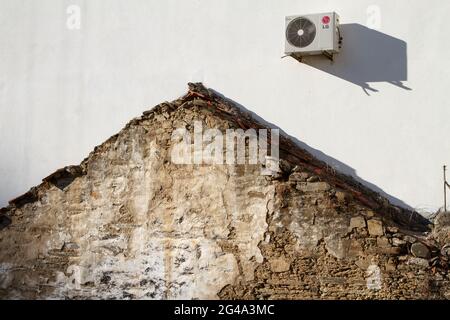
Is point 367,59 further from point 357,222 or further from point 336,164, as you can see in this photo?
point 357,222

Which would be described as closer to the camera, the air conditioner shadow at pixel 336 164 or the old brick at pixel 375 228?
the old brick at pixel 375 228

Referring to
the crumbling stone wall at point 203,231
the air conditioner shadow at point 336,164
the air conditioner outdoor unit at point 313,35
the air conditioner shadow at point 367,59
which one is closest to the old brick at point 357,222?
the crumbling stone wall at point 203,231

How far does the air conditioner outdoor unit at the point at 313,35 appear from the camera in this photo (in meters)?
9.45

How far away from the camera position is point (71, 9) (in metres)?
11.0

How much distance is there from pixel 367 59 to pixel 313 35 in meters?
0.75

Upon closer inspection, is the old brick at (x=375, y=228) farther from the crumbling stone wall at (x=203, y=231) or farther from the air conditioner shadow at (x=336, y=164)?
the air conditioner shadow at (x=336, y=164)

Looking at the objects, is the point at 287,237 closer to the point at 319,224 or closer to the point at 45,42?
the point at 319,224

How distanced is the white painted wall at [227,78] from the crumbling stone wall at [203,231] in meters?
0.45

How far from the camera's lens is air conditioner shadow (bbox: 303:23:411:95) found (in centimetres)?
941

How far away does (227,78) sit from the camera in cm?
1014

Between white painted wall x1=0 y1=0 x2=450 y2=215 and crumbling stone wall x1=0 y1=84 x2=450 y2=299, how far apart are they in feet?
1.48

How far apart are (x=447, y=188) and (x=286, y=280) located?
7.79 ft

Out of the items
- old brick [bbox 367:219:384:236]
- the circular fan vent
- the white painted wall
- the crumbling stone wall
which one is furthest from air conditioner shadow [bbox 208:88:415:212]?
old brick [bbox 367:219:384:236]

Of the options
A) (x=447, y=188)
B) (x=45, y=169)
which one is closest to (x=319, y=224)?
(x=447, y=188)
